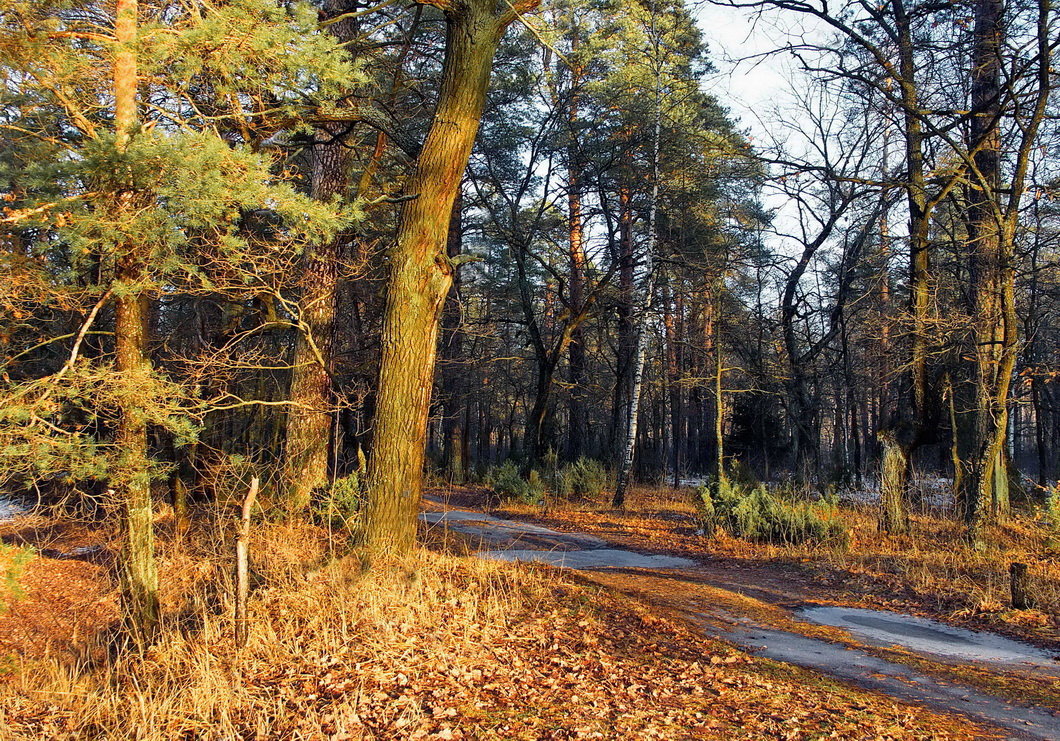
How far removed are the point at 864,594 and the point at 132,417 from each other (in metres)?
7.77

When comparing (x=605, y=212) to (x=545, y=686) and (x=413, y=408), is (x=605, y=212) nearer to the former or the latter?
(x=413, y=408)

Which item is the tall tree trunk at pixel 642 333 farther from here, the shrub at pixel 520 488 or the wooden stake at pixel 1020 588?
the wooden stake at pixel 1020 588

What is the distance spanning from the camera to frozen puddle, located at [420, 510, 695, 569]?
8.91m

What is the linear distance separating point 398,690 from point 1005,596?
21.2ft

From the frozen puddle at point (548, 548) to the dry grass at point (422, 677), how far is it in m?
2.13

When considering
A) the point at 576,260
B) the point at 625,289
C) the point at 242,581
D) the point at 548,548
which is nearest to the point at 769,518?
the point at 548,548

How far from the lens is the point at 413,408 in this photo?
6387mm

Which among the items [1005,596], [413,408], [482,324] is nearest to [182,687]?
[413,408]

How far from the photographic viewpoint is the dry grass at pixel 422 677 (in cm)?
370

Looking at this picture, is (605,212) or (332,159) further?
(605,212)

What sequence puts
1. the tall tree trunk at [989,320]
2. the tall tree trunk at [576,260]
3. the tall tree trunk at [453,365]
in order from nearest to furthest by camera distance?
the tall tree trunk at [989,320] → the tall tree trunk at [576,260] → the tall tree trunk at [453,365]

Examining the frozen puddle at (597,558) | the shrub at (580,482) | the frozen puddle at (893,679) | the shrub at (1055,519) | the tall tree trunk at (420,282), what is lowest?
the frozen puddle at (597,558)

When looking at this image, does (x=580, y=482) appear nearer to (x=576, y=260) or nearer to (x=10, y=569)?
(x=576, y=260)

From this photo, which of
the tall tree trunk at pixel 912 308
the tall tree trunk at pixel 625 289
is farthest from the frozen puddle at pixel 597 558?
the tall tree trunk at pixel 625 289
